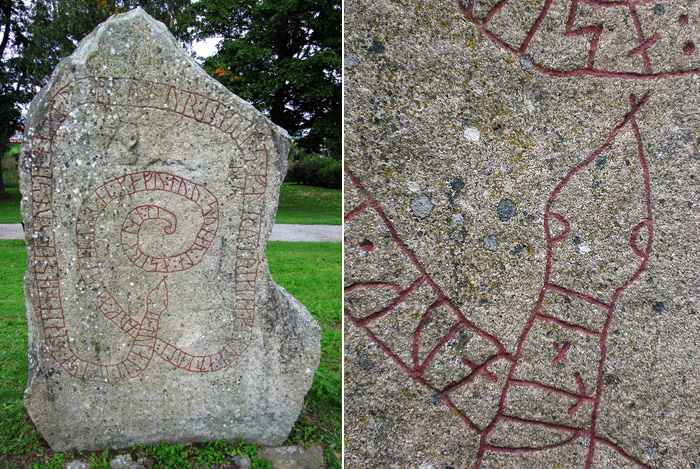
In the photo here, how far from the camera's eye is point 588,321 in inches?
64.5

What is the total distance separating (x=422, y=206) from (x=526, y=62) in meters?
0.56

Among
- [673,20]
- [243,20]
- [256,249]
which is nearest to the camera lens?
[673,20]

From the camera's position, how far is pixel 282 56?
13.1 m

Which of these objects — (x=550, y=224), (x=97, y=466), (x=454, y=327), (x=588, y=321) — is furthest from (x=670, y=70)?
(x=97, y=466)

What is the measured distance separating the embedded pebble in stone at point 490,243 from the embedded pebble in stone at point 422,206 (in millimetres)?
207

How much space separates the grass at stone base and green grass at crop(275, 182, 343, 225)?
587 centimetres

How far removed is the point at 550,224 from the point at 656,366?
0.62 m

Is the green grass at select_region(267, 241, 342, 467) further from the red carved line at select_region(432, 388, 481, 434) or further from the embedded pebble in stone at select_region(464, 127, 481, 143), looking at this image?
the embedded pebble in stone at select_region(464, 127, 481, 143)

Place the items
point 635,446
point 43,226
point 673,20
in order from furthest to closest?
point 43,226 → point 635,446 → point 673,20

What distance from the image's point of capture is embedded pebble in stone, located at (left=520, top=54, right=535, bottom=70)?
1538mm

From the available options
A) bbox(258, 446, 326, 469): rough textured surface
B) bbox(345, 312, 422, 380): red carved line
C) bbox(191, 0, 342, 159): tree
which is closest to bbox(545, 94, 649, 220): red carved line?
bbox(345, 312, 422, 380): red carved line

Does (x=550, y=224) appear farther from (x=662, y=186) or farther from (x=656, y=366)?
(x=656, y=366)

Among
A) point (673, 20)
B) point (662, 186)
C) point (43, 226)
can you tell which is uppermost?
point (673, 20)

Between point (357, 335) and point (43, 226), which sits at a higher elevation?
point (43, 226)
